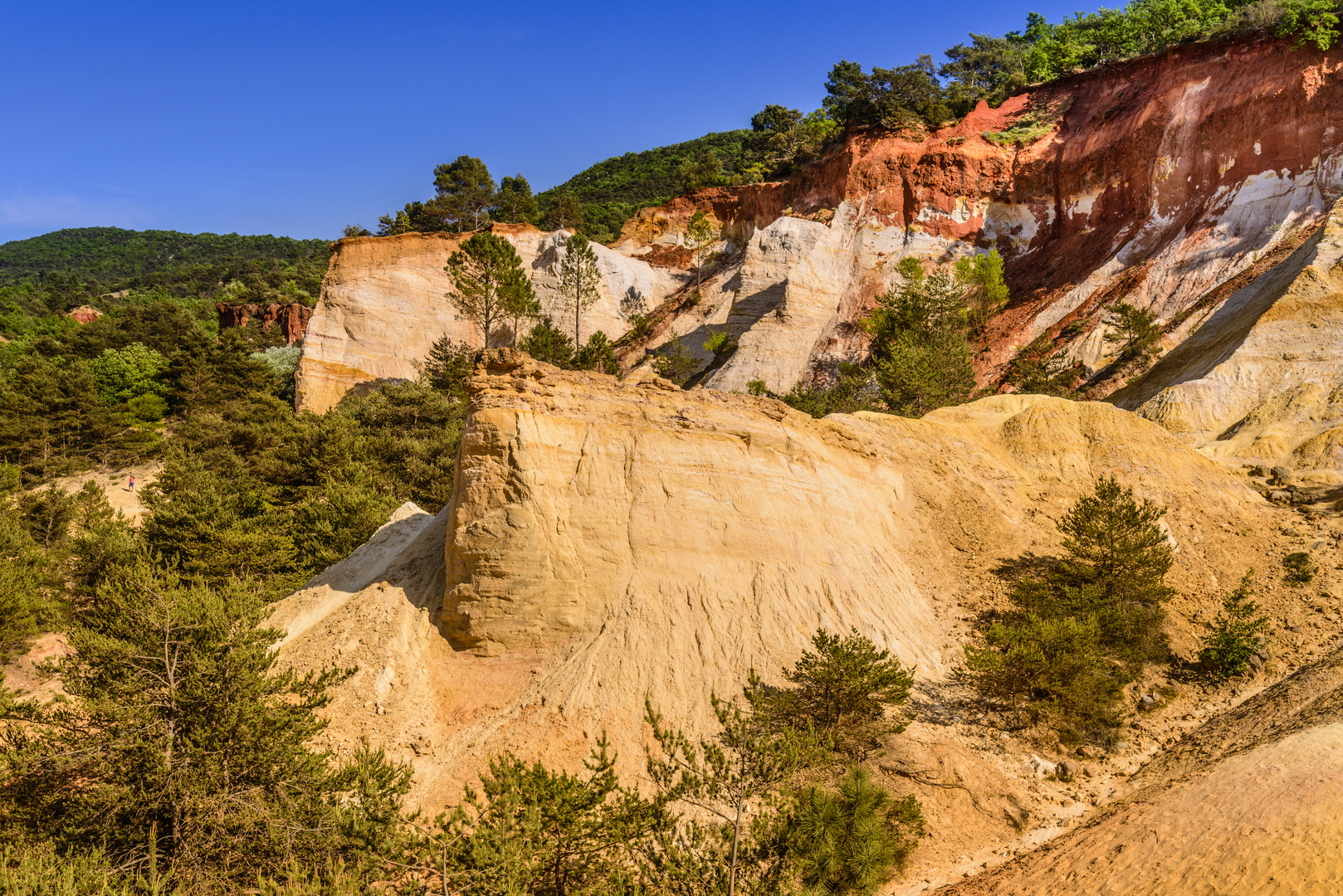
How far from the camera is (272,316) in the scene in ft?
228

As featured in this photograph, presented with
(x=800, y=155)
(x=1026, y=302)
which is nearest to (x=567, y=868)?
(x=1026, y=302)

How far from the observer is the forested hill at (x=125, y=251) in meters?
139

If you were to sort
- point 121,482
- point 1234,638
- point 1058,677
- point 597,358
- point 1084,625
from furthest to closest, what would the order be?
point 597,358 → point 121,482 → point 1234,638 → point 1084,625 → point 1058,677

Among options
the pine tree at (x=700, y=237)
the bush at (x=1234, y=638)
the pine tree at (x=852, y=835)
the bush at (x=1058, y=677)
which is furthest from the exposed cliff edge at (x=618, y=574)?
the pine tree at (x=700, y=237)

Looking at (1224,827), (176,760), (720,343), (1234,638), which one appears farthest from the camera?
(720,343)

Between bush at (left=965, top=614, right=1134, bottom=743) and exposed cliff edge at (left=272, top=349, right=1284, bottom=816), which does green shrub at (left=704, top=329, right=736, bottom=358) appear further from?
bush at (left=965, top=614, right=1134, bottom=743)

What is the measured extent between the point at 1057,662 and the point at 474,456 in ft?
37.6

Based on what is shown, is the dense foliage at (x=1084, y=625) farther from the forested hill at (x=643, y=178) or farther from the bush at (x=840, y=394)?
the forested hill at (x=643, y=178)

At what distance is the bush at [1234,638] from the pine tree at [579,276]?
1617 inches

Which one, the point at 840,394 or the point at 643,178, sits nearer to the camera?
the point at 840,394

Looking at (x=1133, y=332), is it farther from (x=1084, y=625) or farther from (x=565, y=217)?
(x=565, y=217)

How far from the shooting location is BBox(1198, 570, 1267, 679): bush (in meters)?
15.5

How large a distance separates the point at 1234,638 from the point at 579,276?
43.6 metres

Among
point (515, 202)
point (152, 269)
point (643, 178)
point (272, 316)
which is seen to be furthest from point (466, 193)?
point (152, 269)
